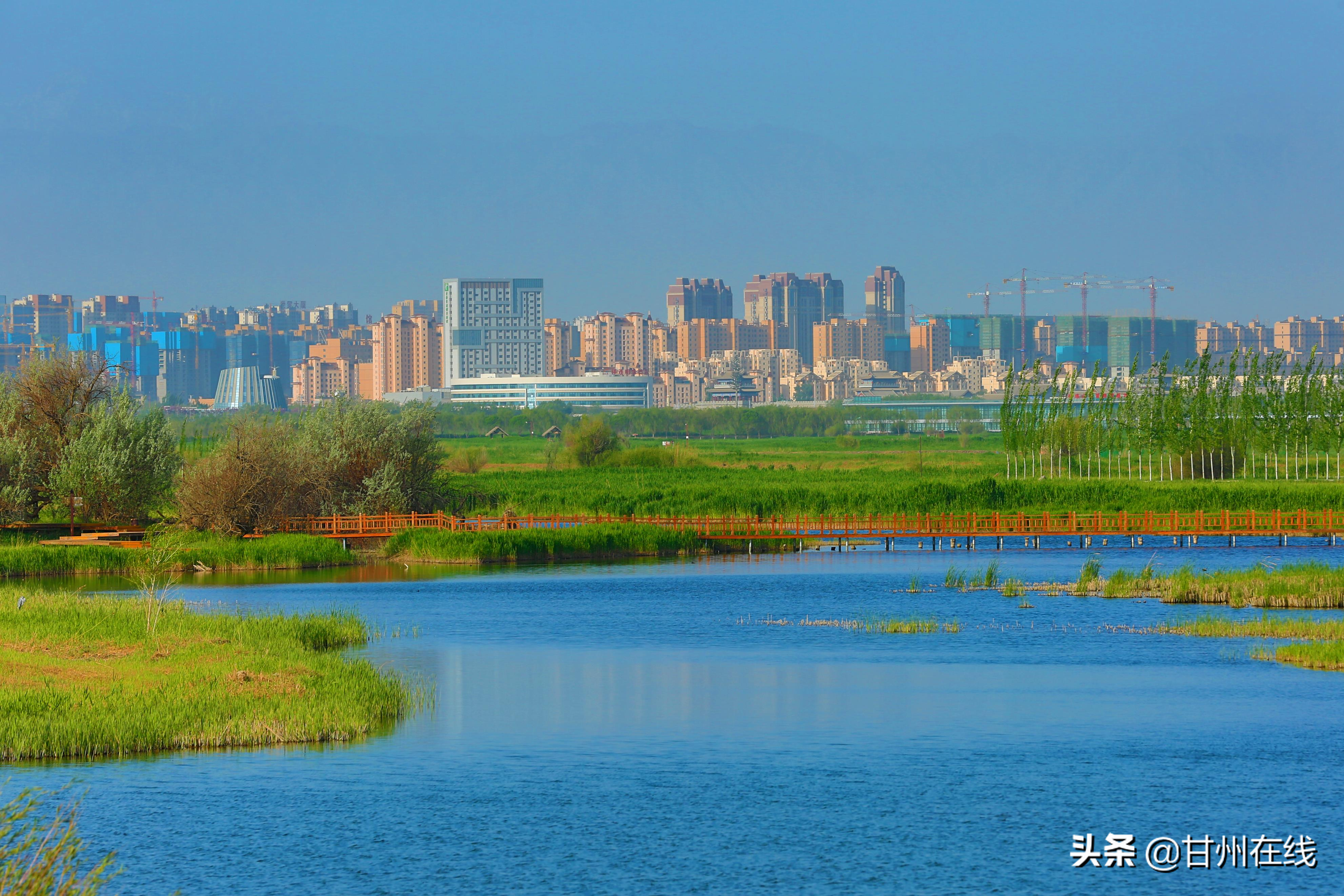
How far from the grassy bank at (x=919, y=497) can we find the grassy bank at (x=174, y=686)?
4162cm

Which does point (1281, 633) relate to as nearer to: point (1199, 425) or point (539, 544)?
point (539, 544)


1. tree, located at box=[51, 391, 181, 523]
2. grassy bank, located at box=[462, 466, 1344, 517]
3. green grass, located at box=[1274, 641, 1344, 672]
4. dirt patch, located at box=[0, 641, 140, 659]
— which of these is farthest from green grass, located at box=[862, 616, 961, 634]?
tree, located at box=[51, 391, 181, 523]

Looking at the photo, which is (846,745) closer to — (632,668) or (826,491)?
(632,668)

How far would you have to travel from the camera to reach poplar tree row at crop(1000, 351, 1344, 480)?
303ft

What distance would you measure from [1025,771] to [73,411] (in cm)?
5112

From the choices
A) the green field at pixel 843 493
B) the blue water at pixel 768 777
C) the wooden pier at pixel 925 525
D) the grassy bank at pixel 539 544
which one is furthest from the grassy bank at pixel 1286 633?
the green field at pixel 843 493

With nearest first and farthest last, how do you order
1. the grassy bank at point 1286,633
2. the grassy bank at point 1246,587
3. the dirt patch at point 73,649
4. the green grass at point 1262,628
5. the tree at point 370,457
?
the dirt patch at point 73,649 → the grassy bank at point 1286,633 → the green grass at point 1262,628 → the grassy bank at point 1246,587 → the tree at point 370,457

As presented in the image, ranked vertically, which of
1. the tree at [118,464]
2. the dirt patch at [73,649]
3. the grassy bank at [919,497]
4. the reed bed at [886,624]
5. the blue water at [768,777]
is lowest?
the blue water at [768,777]

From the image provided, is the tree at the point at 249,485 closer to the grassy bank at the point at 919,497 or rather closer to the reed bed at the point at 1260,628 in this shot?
the grassy bank at the point at 919,497

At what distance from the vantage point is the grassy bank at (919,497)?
73.6m

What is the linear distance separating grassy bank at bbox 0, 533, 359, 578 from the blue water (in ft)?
74.6

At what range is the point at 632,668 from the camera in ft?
110

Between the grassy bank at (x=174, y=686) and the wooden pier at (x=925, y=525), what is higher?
the wooden pier at (x=925, y=525)

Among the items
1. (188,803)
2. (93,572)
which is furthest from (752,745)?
(93,572)
